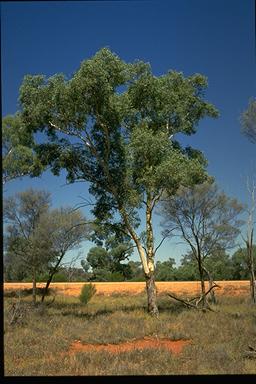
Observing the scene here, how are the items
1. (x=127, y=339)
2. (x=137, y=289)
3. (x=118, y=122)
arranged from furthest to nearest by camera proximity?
1. (x=137, y=289)
2. (x=118, y=122)
3. (x=127, y=339)

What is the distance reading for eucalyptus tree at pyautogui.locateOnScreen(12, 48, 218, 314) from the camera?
533 inches

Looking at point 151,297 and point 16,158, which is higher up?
point 16,158

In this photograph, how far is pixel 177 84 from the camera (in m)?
15.4

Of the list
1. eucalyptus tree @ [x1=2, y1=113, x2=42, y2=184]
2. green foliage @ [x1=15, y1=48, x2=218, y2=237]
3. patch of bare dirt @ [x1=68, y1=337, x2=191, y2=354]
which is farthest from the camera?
eucalyptus tree @ [x1=2, y1=113, x2=42, y2=184]

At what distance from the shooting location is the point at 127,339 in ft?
35.0

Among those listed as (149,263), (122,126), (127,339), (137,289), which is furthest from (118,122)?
(137,289)

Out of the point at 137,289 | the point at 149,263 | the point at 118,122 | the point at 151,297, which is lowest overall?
the point at 137,289

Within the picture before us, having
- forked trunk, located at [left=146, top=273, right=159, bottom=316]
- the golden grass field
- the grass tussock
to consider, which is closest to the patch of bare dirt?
the grass tussock

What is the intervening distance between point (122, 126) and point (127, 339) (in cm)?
676

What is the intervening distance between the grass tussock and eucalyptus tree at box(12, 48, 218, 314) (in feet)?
6.22

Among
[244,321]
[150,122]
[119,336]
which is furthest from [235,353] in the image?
[150,122]

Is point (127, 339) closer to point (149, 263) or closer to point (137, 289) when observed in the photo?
point (149, 263)

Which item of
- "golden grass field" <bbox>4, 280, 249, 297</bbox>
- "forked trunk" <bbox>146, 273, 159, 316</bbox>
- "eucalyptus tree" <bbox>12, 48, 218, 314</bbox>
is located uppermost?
"eucalyptus tree" <bbox>12, 48, 218, 314</bbox>

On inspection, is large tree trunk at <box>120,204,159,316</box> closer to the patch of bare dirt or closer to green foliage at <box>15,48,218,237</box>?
green foliage at <box>15,48,218,237</box>
